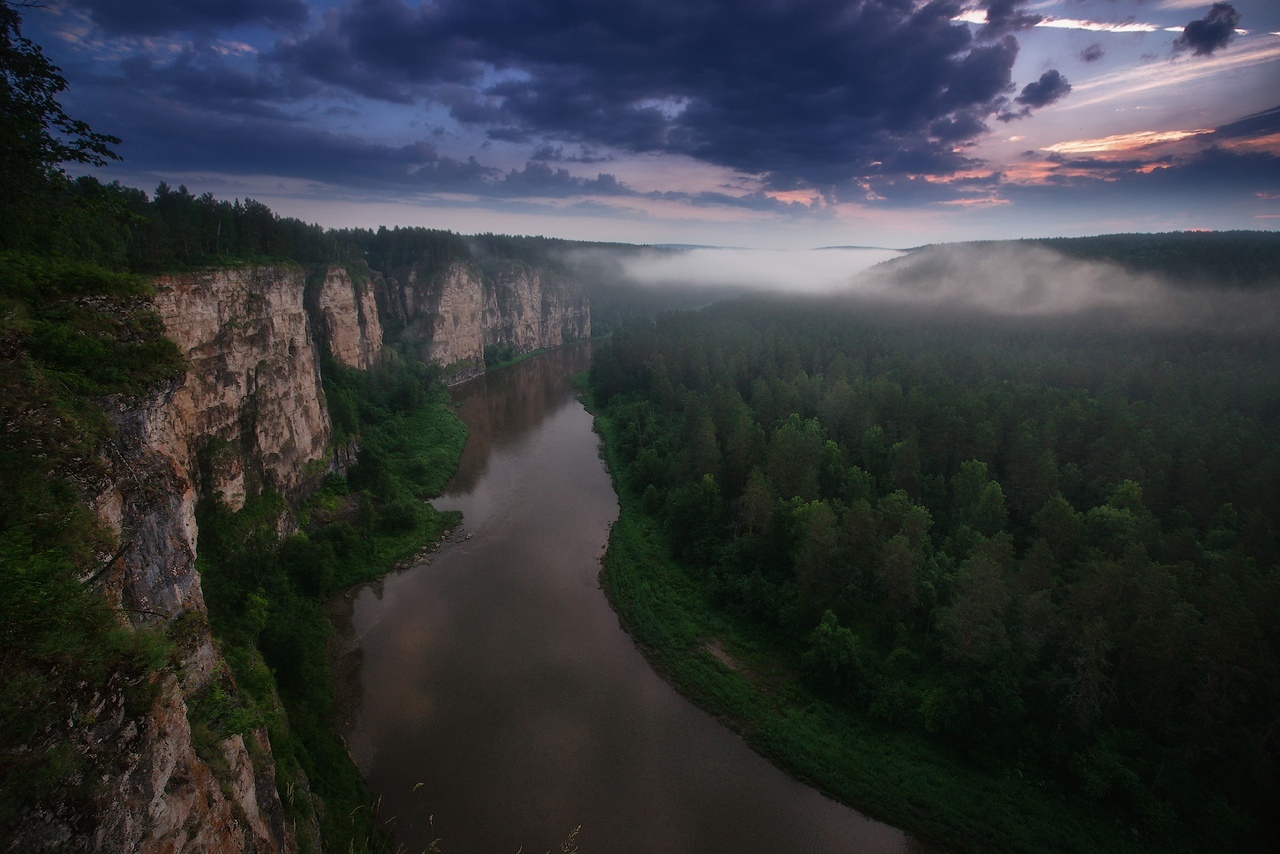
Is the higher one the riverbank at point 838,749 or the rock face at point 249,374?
the rock face at point 249,374

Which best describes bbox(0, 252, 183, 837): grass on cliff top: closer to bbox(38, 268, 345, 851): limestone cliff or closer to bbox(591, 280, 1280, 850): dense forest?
bbox(38, 268, 345, 851): limestone cliff

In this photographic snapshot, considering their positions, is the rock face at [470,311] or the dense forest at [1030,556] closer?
the dense forest at [1030,556]

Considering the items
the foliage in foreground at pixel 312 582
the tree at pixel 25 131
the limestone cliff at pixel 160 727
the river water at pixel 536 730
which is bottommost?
the river water at pixel 536 730

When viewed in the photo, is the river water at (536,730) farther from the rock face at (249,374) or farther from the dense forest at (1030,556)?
the rock face at (249,374)

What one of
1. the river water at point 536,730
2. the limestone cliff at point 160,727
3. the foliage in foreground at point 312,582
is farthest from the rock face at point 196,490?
the river water at point 536,730

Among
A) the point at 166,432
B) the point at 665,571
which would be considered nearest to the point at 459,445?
the point at 665,571

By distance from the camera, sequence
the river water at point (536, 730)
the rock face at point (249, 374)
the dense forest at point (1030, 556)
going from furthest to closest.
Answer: the rock face at point (249, 374), the dense forest at point (1030, 556), the river water at point (536, 730)

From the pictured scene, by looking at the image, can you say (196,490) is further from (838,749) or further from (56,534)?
(838,749)

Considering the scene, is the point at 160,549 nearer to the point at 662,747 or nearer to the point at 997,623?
the point at 662,747

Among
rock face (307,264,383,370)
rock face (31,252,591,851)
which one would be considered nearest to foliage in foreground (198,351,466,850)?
rock face (31,252,591,851)
